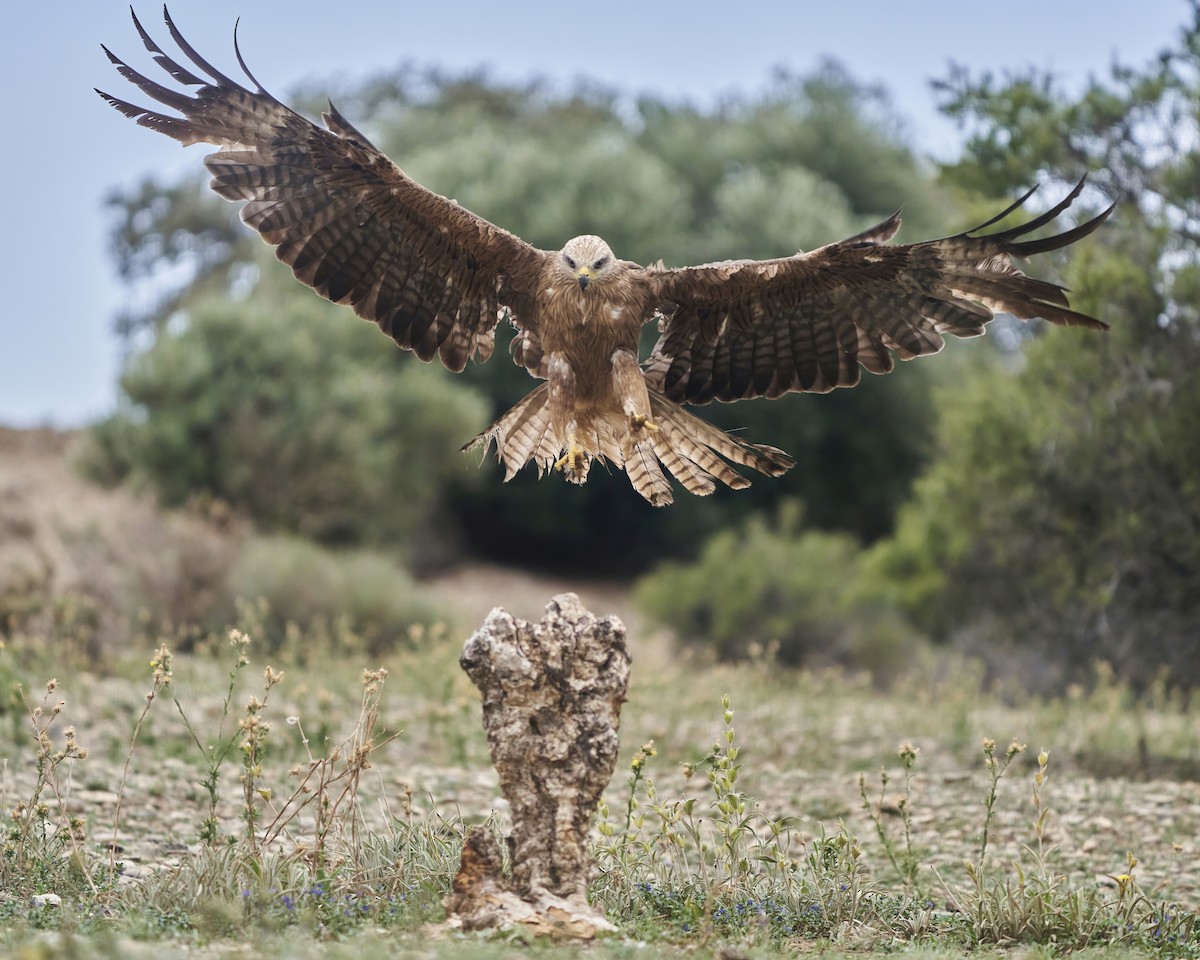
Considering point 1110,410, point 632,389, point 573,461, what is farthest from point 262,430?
point 573,461

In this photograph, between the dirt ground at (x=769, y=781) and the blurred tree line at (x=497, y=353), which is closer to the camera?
the dirt ground at (x=769, y=781)

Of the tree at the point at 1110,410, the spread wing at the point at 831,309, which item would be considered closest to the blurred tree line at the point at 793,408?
the tree at the point at 1110,410

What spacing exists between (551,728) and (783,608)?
44.3ft

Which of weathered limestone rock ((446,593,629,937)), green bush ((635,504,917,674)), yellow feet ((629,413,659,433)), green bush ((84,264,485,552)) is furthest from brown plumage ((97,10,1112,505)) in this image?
green bush ((84,264,485,552))

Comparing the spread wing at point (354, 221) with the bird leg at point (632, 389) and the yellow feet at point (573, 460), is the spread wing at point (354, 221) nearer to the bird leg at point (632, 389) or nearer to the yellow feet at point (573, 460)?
the bird leg at point (632, 389)

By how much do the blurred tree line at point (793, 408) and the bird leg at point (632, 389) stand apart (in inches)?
165

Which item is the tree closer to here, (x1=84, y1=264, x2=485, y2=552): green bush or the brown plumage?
the brown plumage

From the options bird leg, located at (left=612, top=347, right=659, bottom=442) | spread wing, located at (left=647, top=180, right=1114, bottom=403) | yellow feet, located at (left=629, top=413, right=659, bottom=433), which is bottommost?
yellow feet, located at (left=629, top=413, right=659, bottom=433)

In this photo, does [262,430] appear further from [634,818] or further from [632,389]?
[634,818]

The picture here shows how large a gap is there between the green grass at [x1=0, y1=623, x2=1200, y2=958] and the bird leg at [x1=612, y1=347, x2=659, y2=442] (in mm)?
1657

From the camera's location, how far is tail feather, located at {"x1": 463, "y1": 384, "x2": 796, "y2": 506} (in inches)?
269

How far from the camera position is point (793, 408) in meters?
26.0

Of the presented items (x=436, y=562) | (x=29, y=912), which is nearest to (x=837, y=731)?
(x=29, y=912)

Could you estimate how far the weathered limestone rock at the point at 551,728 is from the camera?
201 inches
